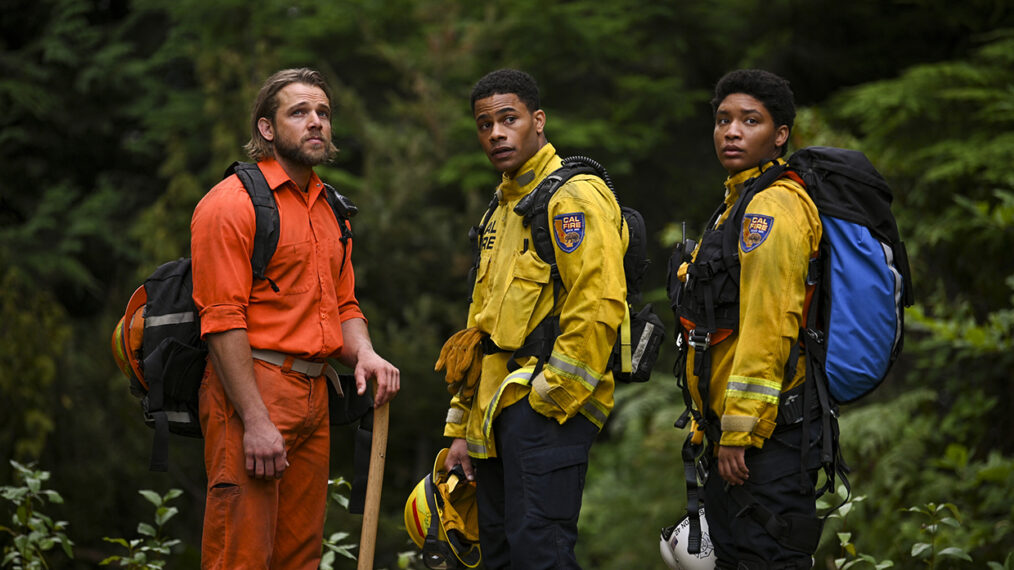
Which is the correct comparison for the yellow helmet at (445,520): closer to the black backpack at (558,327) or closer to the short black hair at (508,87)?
the black backpack at (558,327)

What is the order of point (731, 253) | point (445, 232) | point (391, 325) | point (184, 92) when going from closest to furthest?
point (731, 253), point (391, 325), point (445, 232), point (184, 92)

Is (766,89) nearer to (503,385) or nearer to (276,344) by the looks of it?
(503,385)

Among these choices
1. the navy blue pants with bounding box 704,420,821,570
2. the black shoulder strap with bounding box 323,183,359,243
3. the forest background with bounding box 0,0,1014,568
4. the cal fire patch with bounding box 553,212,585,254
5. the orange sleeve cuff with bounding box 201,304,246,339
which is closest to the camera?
the orange sleeve cuff with bounding box 201,304,246,339

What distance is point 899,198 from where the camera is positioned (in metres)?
8.08

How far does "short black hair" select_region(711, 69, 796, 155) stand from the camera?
3592mm

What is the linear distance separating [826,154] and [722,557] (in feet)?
4.95

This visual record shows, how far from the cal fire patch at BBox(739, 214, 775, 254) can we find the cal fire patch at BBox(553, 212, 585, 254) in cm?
58

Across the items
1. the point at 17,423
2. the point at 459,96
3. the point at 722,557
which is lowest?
the point at 17,423

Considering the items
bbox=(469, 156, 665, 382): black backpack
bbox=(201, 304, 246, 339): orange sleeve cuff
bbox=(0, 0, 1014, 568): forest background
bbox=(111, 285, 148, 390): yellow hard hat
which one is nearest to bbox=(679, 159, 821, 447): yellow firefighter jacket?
bbox=(469, 156, 665, 382): black backpack

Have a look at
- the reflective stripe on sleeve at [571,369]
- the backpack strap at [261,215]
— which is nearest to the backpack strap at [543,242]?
the reflective stripe on sleeve at [571,369]

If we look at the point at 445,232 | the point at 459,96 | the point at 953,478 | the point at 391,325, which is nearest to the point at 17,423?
the point at 391,325

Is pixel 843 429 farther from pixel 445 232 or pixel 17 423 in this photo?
pixel 17 423

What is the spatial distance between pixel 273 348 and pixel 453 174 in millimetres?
8321

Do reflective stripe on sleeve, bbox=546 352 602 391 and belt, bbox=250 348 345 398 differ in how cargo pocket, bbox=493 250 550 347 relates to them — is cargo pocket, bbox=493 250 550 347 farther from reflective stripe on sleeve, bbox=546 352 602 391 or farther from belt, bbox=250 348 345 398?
belt, bbox=250 348 345 398
